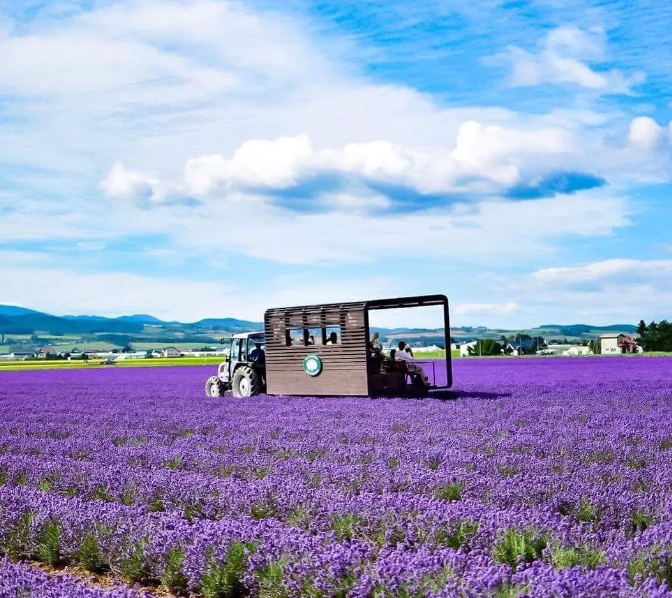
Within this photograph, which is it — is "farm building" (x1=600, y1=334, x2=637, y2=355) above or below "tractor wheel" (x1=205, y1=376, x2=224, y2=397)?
below

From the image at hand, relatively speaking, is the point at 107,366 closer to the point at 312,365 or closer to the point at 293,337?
the point at 293,337

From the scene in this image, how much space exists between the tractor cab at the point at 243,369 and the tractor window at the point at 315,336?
1568 mm

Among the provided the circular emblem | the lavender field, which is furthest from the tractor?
the lavender field

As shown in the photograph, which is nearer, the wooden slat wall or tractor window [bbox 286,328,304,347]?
the wooden slat wall

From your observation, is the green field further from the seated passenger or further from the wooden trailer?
the wooden trailer

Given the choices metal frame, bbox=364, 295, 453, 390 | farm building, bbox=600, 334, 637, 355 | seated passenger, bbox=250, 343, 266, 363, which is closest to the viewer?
metal frame, bbox=364, 295, 453, 390

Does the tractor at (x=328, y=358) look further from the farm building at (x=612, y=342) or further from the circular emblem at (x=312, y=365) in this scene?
the farm building at (x=612, y=342)

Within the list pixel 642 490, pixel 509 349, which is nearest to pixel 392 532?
pixel 642 490

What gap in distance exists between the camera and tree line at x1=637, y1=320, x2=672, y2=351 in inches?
2844

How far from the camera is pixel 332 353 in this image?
1877cm

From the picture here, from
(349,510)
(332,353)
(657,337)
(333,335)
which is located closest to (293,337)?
(333,335)

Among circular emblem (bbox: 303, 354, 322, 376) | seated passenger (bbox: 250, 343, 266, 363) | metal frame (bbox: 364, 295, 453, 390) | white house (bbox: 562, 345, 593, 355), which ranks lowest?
white house (bbox: 562, 345, 593, 355)

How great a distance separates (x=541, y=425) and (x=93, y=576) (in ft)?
24.1

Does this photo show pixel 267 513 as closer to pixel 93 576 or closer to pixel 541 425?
pixel 93 576
